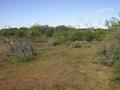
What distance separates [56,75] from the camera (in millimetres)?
11867

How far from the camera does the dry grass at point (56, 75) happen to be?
10.0m

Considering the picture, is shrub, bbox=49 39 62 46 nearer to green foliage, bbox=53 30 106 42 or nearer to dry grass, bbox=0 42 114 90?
green foliage, bbox=53 30 106 42

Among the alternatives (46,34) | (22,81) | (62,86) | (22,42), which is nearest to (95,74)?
(62,86)

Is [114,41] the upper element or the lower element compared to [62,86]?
upper

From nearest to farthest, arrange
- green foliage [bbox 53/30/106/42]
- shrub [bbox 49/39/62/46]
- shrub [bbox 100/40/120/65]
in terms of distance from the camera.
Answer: shrub [bbox 100/40/120/65], shrub [bbox 49/39/62/46], green foliage [bbox 53/30/106/42]

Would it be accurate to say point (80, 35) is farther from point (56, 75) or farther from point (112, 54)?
point (56, 75)

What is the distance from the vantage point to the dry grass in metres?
10.0

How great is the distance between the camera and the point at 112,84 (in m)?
10.3

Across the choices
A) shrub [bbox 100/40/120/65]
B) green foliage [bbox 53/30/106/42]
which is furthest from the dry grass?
green foliage [bbox 53/30/106/42]

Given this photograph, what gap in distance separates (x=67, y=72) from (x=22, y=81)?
2660 mm

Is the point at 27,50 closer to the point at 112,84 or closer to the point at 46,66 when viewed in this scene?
the point at 46,66

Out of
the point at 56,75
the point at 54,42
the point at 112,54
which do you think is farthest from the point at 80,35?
the point at 56,75

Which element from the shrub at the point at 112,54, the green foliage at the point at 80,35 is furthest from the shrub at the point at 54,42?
the shrub at the point at 112,54

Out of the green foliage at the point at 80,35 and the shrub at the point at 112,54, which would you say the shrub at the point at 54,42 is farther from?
the shrub at the point at 112,54
